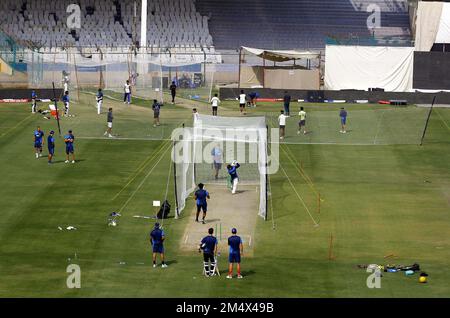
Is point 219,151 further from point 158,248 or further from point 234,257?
point 234,257

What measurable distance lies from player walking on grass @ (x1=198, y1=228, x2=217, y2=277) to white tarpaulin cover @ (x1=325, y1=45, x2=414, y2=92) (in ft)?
143

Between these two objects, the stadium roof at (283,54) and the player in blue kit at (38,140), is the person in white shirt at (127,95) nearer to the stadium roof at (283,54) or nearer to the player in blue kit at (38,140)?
the player in blue kit at (38,140)

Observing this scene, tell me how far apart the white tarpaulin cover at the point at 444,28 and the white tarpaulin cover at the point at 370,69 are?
729 cm

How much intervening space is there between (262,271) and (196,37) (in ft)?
187

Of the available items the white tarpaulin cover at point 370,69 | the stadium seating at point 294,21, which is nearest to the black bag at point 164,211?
the white tarpaulin cover at point 370,69

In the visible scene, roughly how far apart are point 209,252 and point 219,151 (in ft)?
45.2

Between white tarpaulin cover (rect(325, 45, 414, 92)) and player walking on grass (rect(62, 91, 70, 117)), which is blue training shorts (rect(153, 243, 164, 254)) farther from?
white tarpaulin cover (rect(325, 45, 414, 92))

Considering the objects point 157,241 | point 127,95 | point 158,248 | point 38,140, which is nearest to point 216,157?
point 38,140

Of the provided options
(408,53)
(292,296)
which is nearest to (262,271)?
(292,296)

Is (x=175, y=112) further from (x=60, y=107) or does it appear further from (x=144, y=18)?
(x=144, y=18)

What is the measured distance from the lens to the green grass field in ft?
123

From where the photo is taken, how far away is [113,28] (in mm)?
95375

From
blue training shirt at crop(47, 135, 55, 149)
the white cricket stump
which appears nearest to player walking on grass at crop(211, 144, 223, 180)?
the white cricket stump

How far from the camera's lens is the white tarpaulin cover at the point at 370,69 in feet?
263
